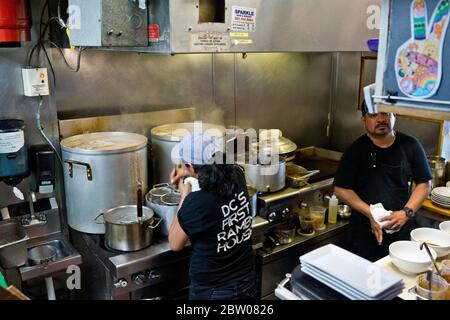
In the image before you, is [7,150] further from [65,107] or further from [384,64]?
[384,64]

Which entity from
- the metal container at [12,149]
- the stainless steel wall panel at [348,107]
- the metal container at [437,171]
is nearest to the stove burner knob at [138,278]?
the metal container at [12,149]

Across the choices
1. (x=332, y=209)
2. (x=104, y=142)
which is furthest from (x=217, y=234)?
(x=332, y=209)

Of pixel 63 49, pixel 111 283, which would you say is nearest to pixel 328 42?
pixel 63 49

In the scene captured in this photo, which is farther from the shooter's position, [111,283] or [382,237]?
[382,237]

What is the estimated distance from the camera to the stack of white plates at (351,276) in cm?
129

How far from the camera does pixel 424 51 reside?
3.47 ft

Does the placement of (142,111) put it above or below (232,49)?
below

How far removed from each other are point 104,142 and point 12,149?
0.47 m

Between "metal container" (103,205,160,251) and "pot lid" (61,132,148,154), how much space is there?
305 mm

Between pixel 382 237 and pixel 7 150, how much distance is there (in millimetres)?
1935

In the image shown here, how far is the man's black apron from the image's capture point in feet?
7.86

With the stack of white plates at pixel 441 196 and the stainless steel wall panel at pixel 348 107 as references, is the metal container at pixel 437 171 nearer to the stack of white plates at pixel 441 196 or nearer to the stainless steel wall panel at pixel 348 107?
the stack of white plates at pixel 441 196

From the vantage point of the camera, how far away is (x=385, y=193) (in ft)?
7.89

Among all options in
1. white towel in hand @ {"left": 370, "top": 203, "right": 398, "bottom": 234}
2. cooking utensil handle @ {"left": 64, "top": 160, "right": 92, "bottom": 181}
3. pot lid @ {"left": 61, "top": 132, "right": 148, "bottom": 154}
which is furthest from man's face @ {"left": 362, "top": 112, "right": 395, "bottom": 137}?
cooking utensil handle @ {"left": 64, "top": 160, "right": 92, "bottom": 181}
